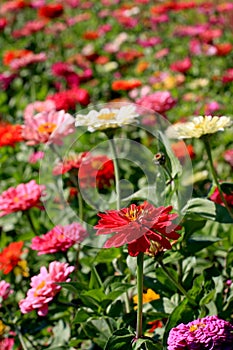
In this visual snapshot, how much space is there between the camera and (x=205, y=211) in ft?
4.13

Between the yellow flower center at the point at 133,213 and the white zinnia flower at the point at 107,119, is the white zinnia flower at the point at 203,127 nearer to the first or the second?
the white zinnia flower at the point at 107,119

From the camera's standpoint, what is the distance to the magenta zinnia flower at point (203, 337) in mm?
983

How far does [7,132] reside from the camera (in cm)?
202

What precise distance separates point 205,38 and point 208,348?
2497mm

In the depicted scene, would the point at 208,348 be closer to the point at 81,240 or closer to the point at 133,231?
the point at 133,231

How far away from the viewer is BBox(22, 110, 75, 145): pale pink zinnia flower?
5.22 feet

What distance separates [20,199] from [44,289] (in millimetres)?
339

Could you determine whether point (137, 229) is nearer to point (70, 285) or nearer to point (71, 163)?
point (70, 285)

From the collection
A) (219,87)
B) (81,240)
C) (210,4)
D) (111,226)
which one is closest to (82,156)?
(81,240)

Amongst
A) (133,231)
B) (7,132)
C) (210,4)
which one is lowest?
(210,4)

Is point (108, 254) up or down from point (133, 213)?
down

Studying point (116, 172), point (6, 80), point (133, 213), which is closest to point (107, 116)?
point (116, 172)

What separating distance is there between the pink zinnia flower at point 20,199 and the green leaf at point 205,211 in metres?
0.42

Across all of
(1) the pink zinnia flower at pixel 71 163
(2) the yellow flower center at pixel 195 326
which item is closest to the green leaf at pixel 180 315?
(2) the yellow flower center at pixel 195 326
